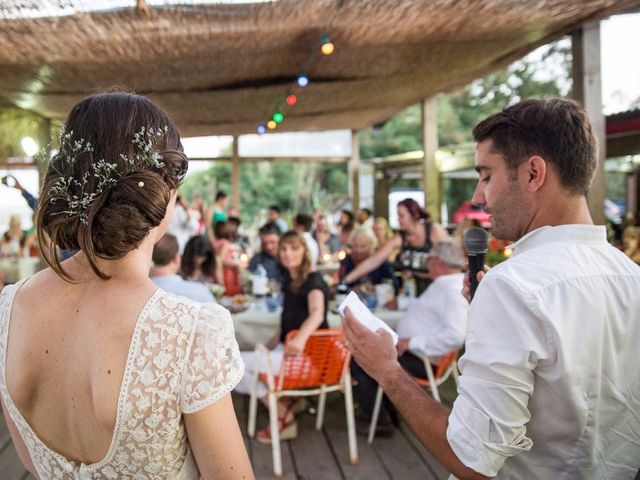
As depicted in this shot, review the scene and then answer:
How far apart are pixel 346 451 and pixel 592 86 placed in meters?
2.89

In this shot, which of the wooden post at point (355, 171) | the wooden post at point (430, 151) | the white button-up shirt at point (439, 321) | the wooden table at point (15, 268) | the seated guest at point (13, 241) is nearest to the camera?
the white button-up shirt at point (439, 321)

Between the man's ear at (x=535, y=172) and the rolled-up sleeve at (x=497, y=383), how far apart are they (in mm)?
267

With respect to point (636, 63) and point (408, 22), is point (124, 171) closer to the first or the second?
point (408, 22)

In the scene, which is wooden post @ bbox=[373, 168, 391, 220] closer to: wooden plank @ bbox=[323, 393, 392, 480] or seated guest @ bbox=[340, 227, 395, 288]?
seated guest @ bbox=[340, 227, 395, 288]

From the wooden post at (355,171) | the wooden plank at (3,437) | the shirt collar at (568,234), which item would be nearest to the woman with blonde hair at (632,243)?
the shirt collar at (568,234)

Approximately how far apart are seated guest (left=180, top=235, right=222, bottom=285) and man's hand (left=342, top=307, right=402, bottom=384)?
127 inches

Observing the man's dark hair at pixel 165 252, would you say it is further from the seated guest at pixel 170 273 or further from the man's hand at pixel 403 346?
the man's hand at pixel 403 346

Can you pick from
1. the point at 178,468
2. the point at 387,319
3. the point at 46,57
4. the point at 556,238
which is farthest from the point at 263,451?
the point at 46,57

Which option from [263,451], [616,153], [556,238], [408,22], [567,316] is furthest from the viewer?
[616,153]

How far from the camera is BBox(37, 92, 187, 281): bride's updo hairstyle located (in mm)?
854

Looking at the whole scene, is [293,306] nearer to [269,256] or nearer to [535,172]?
[269,256]

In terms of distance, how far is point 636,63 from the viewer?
1609cm

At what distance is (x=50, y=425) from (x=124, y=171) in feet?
1.58

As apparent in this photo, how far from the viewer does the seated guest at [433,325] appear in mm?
3160
